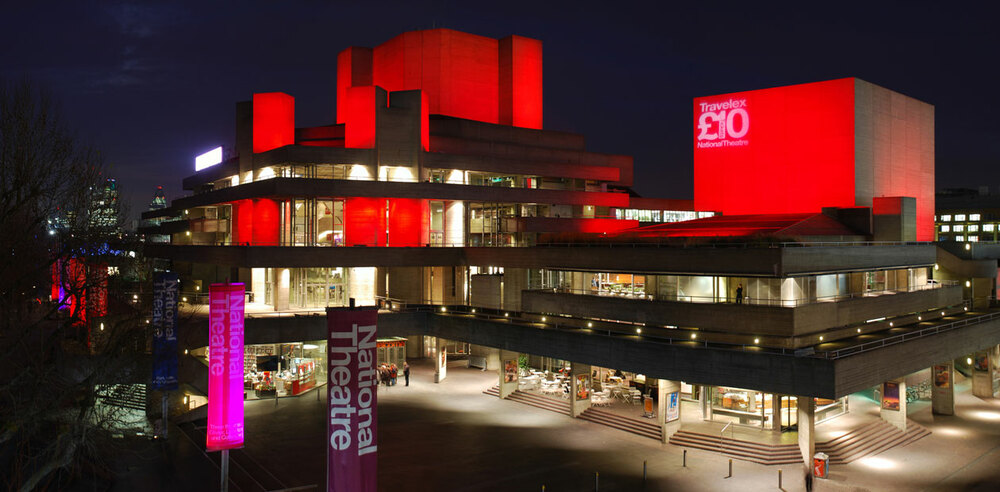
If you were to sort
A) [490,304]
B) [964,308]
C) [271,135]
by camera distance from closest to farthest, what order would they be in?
[964,308], [490,304], [271,135]

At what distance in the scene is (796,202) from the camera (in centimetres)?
5481

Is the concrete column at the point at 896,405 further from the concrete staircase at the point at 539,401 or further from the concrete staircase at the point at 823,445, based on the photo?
the concrete staircase at the point at 539,401

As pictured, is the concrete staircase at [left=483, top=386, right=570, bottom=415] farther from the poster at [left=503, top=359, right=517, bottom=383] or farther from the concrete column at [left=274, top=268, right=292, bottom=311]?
the concrete column at [left=274, top=268, right=292, bottom=311]

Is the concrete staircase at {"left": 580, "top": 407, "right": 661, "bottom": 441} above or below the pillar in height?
below

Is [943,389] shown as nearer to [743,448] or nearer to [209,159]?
[743,448]

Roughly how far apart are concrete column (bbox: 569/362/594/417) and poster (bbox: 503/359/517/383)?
600 centimetres

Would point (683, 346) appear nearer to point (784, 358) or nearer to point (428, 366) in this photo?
point (784, 358)

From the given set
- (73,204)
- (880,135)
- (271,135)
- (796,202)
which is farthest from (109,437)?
(880,135)

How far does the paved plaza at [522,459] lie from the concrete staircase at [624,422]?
2.07ft

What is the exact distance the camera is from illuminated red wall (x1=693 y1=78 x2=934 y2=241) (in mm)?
51812

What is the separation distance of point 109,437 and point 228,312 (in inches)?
259

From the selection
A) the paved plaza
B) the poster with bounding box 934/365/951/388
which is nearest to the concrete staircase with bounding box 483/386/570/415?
the paved plaza

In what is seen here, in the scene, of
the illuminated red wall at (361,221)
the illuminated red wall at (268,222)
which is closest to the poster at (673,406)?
the illuminated red wall at (361,221)

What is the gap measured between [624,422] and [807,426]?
10.7 metres
